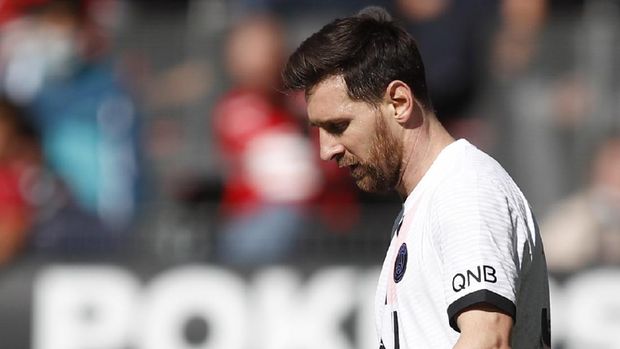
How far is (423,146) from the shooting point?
11.7ft

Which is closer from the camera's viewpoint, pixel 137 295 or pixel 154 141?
pixel 137 295

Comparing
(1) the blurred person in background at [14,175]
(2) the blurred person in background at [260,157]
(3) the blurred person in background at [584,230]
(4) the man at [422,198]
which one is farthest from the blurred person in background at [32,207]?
(4) the man at [422,198]

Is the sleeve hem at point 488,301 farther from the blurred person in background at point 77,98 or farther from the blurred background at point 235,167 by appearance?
the blurred person in background at point 77,98

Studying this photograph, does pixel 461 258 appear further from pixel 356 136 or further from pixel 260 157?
pixel 260 157

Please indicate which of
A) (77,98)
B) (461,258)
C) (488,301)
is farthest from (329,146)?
(77,98)

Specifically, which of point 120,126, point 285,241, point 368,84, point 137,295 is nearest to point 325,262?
point 285,241

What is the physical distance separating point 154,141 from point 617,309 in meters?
3.08

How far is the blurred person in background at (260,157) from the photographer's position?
7.39 metres

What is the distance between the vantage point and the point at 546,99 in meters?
8.25

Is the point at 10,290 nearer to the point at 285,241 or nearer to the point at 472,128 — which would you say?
the point at 285,241

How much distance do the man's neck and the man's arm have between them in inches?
23.4

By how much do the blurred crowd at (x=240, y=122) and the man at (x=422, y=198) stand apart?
375 cm

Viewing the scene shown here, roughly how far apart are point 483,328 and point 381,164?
706 mm

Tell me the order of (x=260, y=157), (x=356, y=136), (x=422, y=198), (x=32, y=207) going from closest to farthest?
1. (x=422, y=198)
2. (x=356, y=136)
3. (x=32, y=207)
4. (x=260, y=157)
